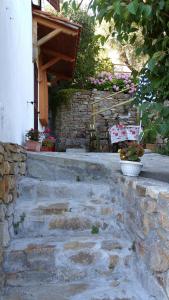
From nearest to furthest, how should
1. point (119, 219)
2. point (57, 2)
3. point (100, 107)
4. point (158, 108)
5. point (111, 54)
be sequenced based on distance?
1. point (158, 108)
2. point (119, 219)
3. point (57, 2)
4. point (100, 107)
5. point (111, 54)

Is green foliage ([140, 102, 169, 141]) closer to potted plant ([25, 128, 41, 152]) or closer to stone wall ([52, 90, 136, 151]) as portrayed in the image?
potted plant ([25, 128, 41, 152])

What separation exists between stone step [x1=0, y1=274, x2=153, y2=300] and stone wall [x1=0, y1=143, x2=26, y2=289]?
0.70 feet

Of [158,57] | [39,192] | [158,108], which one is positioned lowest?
[39,192]

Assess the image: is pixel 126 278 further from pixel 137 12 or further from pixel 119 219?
pixel 137 12

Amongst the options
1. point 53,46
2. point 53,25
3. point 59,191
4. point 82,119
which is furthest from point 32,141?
point 82,119

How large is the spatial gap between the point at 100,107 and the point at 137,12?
9.84m

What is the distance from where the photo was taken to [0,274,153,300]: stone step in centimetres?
274

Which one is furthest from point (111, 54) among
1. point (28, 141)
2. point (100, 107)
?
point (28, 141)

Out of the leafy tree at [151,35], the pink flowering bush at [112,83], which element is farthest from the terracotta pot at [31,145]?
the pink flowering bush at [112,83]

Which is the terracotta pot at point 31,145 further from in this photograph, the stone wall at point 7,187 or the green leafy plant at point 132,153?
the green leafy plant at point 132,153

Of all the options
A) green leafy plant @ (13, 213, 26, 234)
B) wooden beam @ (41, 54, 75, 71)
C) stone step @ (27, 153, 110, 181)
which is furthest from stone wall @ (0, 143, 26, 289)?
wooden beam @ (41, 54, 75, 71)

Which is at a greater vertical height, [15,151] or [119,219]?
[15,151]

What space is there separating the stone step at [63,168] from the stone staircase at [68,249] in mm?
412

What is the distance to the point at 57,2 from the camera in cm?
833
